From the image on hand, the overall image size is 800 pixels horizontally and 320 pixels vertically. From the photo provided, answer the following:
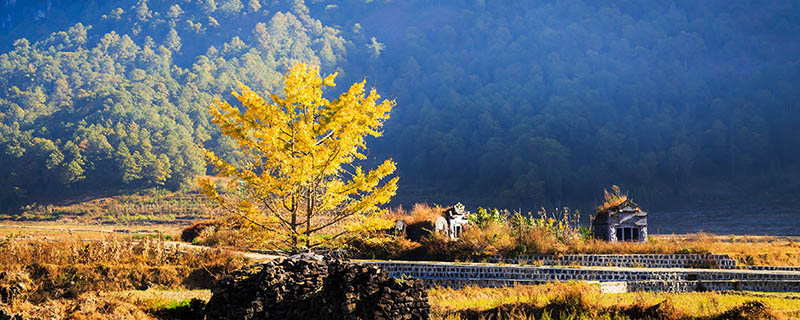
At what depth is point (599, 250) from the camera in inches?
930

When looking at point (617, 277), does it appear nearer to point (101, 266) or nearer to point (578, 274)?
point (578, 274)

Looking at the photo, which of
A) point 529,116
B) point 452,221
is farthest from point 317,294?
point 529,116

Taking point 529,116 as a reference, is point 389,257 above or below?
below

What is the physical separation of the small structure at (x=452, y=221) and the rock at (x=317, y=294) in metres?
17.7

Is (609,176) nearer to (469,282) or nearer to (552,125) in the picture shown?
(552,125)

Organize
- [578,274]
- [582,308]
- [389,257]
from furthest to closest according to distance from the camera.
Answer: [389,257] < [578,274] < [582,308]

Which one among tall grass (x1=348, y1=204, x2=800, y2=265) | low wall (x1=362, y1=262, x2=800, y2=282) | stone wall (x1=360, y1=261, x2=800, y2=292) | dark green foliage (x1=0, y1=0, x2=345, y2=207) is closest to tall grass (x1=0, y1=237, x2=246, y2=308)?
tall grass (x1=348, y1=204, x2=800, y2=265)

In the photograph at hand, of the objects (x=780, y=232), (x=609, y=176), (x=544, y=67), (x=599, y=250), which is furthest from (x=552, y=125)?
(x=599, y=250)

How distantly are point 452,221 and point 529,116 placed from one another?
407 feet

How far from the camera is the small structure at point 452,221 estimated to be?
27.4m

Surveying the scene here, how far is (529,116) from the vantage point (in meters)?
149

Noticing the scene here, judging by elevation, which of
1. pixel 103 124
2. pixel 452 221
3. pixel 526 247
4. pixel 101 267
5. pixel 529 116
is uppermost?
pixel 529 116

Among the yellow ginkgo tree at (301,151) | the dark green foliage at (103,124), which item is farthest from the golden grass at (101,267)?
the dark green foliage at (103,124)

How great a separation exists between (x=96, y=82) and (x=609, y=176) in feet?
515
